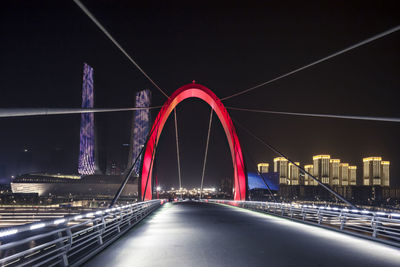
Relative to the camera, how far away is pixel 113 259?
24.8 ft

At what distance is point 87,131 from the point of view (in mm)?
102688

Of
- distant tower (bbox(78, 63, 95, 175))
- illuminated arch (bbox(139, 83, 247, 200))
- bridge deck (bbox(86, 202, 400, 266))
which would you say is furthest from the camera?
→ distant tower (bbox(78, 63, 95, 175))

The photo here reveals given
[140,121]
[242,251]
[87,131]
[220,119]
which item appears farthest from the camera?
[140,121]

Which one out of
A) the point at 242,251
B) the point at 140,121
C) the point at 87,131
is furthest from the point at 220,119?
the point at 140,121

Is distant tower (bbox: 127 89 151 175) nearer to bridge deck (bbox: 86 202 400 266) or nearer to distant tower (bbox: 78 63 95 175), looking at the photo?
distant tower (bbox: 78 63 95 175)

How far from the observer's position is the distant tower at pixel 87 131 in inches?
3949

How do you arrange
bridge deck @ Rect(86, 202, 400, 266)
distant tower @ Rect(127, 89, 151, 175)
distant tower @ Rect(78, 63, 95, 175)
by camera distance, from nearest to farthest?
bridge deck @ Rect(86, 202, 400, 266), distant tower @ Rect(78, 63, 95, 175), distant tower @ Rect(127, 89, 151, 175)

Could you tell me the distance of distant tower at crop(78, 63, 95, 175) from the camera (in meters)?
100

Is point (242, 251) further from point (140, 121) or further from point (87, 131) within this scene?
point (140, 121)

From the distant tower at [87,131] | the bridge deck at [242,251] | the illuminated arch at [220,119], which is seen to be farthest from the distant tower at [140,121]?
the bridge deck at [242,251]

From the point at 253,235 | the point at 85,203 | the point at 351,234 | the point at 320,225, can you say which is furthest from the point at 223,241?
the point at 85,203

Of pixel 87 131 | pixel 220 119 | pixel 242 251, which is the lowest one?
pixel 242 251

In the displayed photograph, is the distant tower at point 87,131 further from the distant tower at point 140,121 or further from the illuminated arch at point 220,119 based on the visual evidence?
the illuminated arch at point 220,119

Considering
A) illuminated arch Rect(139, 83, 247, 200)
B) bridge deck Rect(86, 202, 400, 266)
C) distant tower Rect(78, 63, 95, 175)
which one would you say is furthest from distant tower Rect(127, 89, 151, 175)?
bridge deck Rect(86, 202, 400, 266)
